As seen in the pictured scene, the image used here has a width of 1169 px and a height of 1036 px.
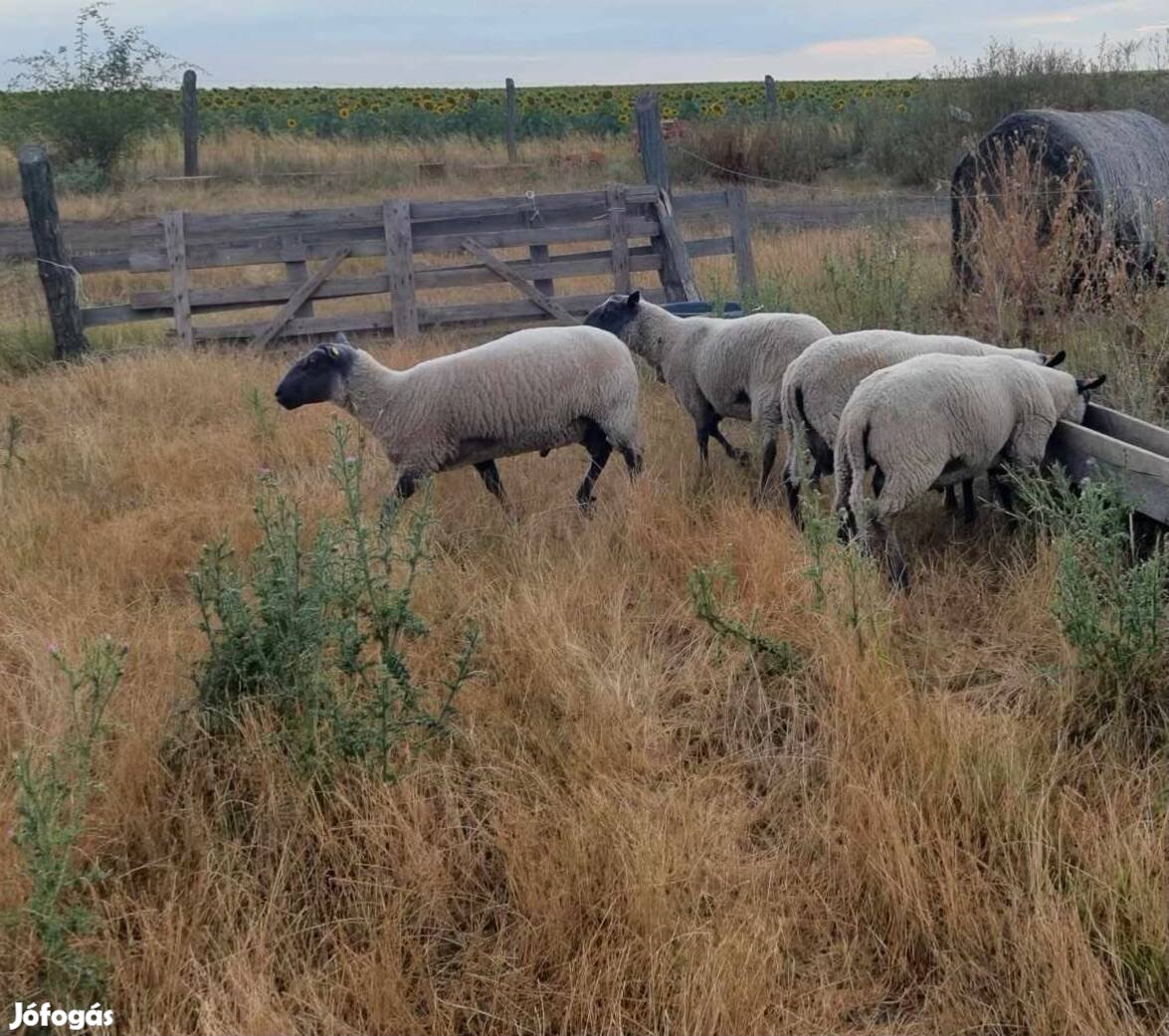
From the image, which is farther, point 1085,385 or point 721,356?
point 721,356

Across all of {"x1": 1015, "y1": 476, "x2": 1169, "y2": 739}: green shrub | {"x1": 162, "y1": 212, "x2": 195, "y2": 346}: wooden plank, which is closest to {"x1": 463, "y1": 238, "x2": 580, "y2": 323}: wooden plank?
{"x1": 162, "y1": 212, "x2": 195, "y2": 346}: wooden plank

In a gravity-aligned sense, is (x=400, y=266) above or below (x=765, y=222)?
below

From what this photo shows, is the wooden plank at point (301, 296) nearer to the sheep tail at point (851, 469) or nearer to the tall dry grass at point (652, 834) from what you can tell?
the tall dry grass at point (652, 834)

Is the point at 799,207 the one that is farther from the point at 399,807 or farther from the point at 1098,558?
the point at 399,807

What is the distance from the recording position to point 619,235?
37.7 ft

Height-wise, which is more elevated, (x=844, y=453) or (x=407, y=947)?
(x=844, y=453)

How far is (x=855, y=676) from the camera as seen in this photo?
12.1ft

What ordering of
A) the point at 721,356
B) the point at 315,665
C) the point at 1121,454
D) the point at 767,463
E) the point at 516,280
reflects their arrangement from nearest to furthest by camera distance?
the point at 315,665, the point at 1121,454, the point at 767,463, the point at 721,356, the point at 516,280

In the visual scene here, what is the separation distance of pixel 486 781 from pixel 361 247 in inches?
344

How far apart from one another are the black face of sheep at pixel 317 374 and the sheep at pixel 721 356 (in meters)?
2.02

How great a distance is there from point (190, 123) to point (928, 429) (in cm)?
2134

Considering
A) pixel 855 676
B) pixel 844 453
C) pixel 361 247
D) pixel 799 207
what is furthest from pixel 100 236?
pixel 855 676

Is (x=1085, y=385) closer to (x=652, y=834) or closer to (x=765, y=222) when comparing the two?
(x=652, y=834)

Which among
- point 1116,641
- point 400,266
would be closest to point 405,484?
point 1116,641
